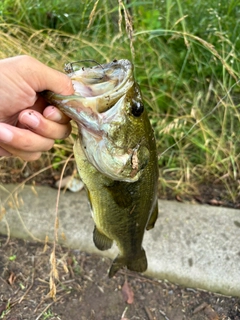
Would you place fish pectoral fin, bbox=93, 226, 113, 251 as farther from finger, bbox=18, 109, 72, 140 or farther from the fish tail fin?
finger, bbox=18, 109, 72, 140

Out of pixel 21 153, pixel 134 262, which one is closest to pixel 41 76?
pixel 21 153

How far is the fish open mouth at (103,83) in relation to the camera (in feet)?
3.74

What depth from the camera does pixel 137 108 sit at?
1.20 metres

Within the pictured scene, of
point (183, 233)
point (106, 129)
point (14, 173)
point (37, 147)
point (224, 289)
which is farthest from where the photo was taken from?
point (14, 173)

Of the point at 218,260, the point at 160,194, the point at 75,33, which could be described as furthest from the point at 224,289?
the point at 75,33

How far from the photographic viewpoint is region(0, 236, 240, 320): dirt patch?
202 centimetres

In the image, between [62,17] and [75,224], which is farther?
[62,17]

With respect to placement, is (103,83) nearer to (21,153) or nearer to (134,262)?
(21,153)

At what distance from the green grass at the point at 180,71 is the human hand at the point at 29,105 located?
132 cm

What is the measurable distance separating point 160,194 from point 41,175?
914 millimetres

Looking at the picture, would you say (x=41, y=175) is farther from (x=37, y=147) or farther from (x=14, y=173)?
(x=37, y=147)

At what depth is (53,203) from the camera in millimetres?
2523

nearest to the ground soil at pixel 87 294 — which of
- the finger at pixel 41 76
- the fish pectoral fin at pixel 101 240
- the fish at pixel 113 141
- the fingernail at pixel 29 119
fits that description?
the fish pectoral fin at pixel 101 240

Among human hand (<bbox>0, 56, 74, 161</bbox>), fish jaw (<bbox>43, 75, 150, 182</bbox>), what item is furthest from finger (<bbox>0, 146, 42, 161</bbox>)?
fish jaw (<bbox>43, 75, 150, 182</bbox>)
